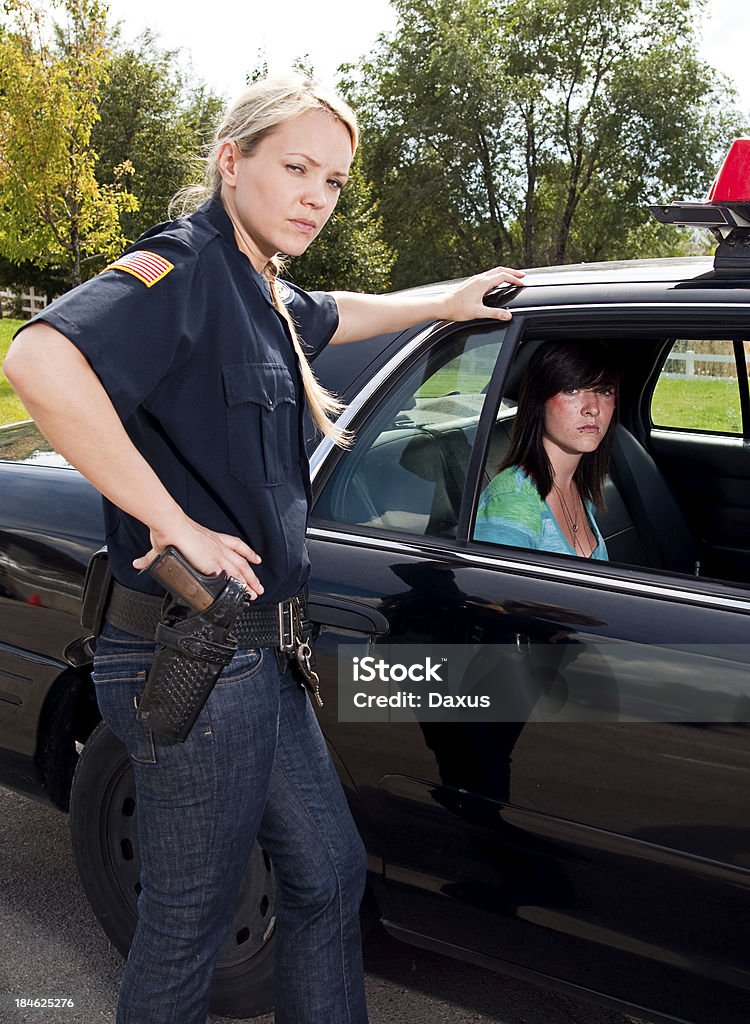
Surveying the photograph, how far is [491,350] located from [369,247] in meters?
27.2

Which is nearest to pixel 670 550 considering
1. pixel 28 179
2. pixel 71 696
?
pixel 71 696

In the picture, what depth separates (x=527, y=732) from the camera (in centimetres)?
195

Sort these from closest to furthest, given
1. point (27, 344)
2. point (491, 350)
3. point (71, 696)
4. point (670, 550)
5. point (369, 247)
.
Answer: point (27, 344), point (491, 350), point (71, 696), point (670, 550), point (369, 247)

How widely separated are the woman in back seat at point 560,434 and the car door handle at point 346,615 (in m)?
0.40

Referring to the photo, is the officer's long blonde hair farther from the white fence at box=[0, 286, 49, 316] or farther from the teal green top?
the white fence at box=[0, 286, 49, 316]

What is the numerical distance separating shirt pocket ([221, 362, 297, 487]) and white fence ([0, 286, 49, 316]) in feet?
111

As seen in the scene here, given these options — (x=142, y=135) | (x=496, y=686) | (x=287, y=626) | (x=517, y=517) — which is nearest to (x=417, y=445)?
(x=517, y=517)

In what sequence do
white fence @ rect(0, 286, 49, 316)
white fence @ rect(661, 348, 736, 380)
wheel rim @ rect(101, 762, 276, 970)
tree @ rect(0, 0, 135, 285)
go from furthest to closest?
white fence @ rect(0, 286, 49, 316) < tree @ rect(0, 0, 135, 285) < white fence @ rect(661, 348, 736, 380) < wheel rim @ rect(101, 762, 276, 970)

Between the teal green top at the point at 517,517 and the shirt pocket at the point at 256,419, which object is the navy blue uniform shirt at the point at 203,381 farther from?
the teal green top at the point at 517,517

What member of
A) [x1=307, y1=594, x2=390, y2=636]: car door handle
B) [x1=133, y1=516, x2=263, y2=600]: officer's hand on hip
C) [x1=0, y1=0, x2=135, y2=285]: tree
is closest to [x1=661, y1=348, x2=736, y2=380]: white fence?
[x1=307, y1=594, x2=390, y2=636]: car door handle

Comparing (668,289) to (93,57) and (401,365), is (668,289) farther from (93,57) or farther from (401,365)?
(93,57)

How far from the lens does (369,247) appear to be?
2872 centimetres

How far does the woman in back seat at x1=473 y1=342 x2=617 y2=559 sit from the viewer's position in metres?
2.35

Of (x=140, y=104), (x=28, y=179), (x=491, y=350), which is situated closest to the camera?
(x=491, y=350)
